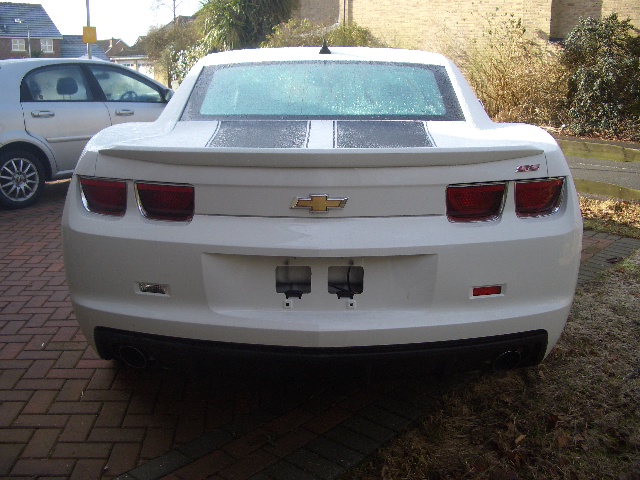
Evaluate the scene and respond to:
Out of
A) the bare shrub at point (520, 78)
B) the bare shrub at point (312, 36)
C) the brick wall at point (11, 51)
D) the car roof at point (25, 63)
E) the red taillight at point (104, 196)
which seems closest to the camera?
the red taillight at point (104, 196)

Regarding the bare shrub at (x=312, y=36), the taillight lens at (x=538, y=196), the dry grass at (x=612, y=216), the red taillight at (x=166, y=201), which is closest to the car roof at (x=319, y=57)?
the taillight lens at (x=538, y=196)

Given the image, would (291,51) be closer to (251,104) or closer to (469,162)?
(251,104)

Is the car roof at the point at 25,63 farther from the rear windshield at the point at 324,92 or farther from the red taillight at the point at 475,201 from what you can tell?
the red taillight at the point at 475,201

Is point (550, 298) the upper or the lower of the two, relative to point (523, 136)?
lower

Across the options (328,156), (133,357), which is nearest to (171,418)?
(133,357)

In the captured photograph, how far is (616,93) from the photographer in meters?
14.9

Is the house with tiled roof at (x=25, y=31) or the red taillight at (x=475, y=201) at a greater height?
the house with tiled roof at (x=25, y=31)

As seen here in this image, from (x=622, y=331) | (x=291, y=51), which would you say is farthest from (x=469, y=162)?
(x=622, y=331)

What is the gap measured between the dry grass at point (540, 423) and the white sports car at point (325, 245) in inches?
15.0

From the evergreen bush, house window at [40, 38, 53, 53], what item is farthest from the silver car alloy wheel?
house window at [40, 38, 53, 53]

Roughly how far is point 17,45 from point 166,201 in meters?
78.7

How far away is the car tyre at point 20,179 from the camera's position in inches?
303

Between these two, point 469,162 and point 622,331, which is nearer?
point 469,162

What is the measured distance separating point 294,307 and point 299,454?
0.67 metres
